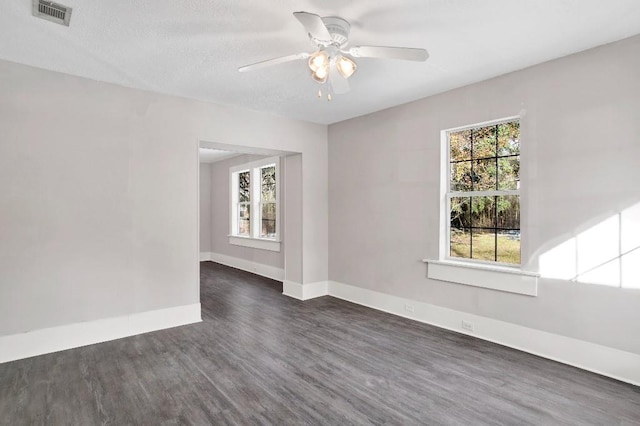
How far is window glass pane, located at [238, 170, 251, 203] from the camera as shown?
787cm

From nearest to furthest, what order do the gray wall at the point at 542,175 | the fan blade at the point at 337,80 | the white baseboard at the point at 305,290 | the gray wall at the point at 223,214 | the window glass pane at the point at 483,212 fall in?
the fan blade at the point at 337,80, the gray wall at the point at 542,175, the window glass pane at the point at 483,212, the white baseboard at the point at 305,290, the gray wall at the point at 223,214

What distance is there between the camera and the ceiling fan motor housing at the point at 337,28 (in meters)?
2.35

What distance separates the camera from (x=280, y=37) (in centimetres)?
266

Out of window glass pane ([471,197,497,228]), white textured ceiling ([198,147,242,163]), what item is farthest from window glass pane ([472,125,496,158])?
white textured ceiling ([198,147,242,163])

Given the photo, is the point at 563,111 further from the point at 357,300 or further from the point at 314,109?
the point at 357,300

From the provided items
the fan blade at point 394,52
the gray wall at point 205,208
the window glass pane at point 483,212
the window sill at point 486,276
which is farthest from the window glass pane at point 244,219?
the fan blade at point 394,52

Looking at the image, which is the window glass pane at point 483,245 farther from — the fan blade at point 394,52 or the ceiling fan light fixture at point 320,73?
the ceiling fan light fixture at point 320,73

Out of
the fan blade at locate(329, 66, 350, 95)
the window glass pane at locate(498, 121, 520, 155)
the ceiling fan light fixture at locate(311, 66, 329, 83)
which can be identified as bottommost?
the window glass pane at locate(498, 121, 520, 155)

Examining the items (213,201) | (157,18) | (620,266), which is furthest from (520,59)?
(213,201)

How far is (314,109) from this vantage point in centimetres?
458

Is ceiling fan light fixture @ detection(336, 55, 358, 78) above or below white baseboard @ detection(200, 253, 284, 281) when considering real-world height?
above

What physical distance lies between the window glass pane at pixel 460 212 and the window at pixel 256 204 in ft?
11.3

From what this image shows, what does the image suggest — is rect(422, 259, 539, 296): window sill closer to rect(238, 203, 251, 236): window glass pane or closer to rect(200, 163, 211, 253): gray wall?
rect(238, 203, 251, 236): window glass pane

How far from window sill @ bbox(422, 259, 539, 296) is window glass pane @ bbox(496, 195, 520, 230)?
0.43m
